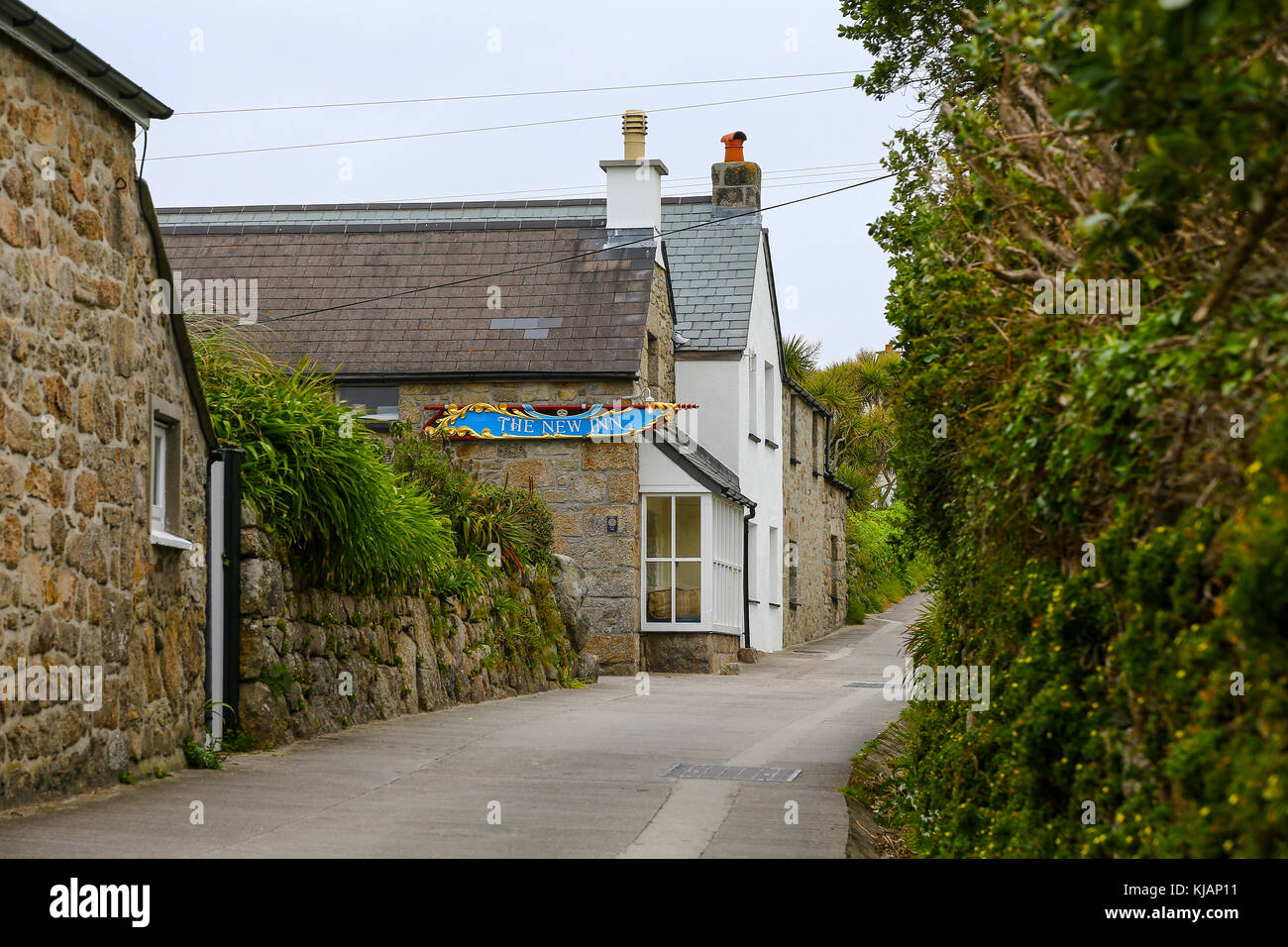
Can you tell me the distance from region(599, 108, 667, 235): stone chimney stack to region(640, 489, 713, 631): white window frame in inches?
186

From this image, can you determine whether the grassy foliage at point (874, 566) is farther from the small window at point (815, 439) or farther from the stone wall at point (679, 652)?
the stone wall at point (679, 652)

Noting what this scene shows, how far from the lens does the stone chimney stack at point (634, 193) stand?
25.1m

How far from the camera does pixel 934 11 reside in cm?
1220

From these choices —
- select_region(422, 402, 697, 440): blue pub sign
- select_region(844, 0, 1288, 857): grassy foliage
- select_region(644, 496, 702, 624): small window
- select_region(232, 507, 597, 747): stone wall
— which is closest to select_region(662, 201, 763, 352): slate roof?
select_region(644, 496, 702, 624): small window

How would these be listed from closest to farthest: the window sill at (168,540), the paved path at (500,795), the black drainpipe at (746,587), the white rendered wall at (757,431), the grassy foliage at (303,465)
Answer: the paved path at (500,795)
the window sill at (168,540)
the grassy foliage at (303,465)
the black drainpipe at (746,587)
the white rendered wall at (757,431)

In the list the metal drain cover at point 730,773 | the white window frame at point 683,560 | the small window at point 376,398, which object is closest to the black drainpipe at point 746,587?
the white window frame at point 683,560

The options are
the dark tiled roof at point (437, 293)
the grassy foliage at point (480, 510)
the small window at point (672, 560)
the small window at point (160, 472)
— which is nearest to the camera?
the small window at point (160, 472)

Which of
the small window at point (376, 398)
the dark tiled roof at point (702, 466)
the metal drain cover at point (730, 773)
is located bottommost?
the metal drain cover at point (730, 773)

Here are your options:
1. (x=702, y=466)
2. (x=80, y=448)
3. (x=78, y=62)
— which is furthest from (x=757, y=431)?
(x=78, y=62)

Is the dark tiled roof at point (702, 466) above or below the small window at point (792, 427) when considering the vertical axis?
below

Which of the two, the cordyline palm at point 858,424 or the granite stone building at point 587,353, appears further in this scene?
the cordyline palm at point 858,424

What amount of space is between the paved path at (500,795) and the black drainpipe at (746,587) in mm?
10177

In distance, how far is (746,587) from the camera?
26.8 metres
